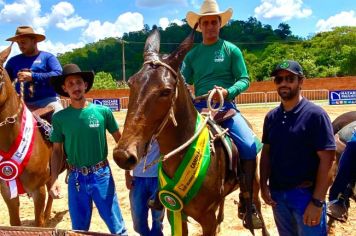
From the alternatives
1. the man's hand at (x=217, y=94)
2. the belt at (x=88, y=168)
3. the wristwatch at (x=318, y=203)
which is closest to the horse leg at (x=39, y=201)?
the belt at (x=88, y=168)

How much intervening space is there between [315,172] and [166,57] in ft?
5.75

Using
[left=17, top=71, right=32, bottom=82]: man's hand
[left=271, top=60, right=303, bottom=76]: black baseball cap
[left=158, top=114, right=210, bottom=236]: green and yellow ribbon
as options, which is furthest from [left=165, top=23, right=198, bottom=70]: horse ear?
[left=17, top=71, right=32, bottom=82]: man's hand

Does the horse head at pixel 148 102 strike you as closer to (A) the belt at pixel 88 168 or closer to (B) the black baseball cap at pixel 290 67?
(B) the black baseball cap at pixel 290 67

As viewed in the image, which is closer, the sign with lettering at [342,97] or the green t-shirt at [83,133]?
the green t-shirt at [83,133]

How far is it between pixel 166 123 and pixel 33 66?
372cm

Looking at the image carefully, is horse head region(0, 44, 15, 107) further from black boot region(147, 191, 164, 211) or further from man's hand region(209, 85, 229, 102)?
man's hand region(209, 85, 229, 102)

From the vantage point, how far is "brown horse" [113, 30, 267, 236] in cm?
306

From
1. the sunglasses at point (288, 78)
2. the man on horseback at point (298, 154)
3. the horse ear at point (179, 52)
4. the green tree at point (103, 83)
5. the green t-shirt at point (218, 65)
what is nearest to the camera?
the horse ear at point (179, 52)

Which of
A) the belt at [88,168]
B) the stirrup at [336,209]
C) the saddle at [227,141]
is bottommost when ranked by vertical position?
the stirrup at [336,209]

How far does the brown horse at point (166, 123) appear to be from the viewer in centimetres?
306

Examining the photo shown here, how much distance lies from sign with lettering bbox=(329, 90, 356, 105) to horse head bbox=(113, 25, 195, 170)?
25.8 metres

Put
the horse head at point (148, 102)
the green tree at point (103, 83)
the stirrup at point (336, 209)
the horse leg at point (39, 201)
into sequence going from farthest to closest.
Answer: the green tree at point (103, 83), the horse leg at point (39, 201), the stirrup at point (336, 209), the horse head at point (148, 102)

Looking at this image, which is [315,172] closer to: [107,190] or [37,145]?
[107,190]

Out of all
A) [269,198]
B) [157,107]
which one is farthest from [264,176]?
[157,107]
